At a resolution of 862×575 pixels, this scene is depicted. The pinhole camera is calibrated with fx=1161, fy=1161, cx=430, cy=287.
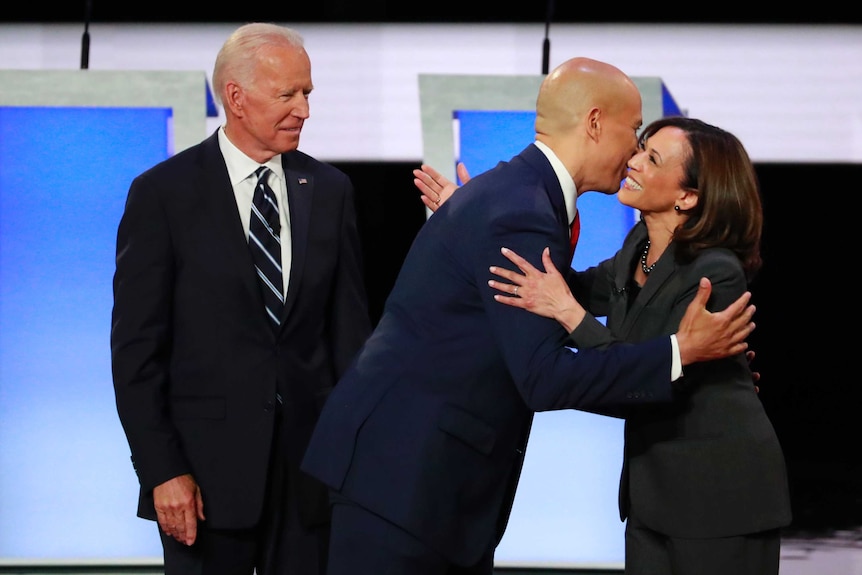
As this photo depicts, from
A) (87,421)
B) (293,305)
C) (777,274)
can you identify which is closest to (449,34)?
(777,274)

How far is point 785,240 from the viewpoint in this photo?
15.4 ft

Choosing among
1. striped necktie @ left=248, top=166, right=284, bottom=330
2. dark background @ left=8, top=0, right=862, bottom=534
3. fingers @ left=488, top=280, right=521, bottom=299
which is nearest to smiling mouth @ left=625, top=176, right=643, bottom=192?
fingers @ left=488, top=280, right=521, bottom=299

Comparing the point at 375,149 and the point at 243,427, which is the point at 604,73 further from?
the point at 375,149

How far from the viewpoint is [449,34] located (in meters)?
4.51

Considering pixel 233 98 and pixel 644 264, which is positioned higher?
pixel 233 98

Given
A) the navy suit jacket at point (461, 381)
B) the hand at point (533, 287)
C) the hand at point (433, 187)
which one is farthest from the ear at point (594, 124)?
the hand at point (433, 187)

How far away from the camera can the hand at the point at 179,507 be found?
84.0 inches

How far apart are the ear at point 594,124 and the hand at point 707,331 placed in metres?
0.31

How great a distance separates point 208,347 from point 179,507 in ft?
1.00

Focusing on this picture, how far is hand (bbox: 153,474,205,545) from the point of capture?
213cm

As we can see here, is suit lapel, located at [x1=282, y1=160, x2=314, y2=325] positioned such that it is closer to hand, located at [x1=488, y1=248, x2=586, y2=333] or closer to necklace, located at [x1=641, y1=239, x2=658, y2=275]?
hand, located at [x1=488, y1=248, x2=586, y2=333]
